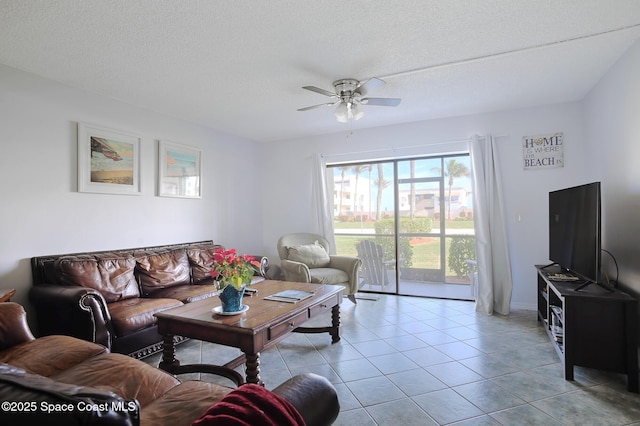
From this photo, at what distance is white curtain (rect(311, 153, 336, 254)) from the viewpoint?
16.4 ft

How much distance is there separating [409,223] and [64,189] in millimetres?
4167

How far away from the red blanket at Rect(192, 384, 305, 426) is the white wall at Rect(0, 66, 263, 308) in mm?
2928

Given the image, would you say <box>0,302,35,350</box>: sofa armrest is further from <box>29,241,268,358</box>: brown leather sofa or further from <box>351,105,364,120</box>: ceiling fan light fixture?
<box>351,105,364,120</box>: ceiling fan light fixture

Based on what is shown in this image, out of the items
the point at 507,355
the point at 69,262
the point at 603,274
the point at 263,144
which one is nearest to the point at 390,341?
the point at 507,355

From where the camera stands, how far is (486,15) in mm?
2057

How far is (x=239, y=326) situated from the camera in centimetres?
199

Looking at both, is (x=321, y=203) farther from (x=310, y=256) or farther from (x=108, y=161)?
(x=108, y=161)

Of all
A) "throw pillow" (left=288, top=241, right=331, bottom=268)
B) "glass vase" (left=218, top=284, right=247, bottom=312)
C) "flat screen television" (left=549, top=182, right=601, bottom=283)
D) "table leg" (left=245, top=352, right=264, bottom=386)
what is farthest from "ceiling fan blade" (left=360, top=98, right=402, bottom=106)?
"table leg" (left=245, top=352, right=264, bottom=386)

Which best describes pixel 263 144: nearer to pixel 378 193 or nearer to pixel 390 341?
pixel 378 193

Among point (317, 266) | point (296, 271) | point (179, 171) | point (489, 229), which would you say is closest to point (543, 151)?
point (489, 229)

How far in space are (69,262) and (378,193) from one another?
12.7 feet

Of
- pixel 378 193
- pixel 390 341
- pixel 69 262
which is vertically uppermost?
pixel 378 193

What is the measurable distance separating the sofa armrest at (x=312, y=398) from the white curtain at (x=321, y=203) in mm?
3903

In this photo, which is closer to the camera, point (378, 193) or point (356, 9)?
point (356, 9)
